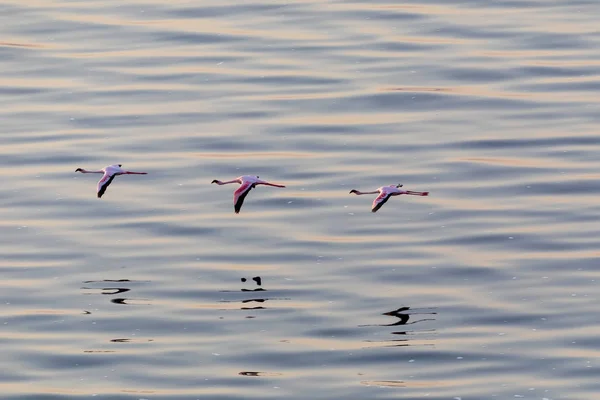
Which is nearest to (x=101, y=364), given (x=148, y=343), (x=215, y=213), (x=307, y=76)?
(x=148, y=343)

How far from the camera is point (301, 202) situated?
52.4 meters

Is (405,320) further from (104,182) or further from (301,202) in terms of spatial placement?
(104,182)

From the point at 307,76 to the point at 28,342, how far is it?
18.8 meters

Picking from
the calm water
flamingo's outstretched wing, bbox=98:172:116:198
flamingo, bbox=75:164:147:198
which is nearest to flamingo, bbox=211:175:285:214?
the calm water

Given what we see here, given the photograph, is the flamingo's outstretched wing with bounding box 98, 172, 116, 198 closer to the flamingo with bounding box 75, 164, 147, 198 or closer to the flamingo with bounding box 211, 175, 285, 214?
the flamingo with bounding box 75, 164, 147, 198

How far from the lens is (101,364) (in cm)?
4384

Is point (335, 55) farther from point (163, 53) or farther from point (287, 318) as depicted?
point (287, 318)

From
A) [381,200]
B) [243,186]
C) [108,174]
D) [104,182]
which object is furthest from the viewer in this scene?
[108,174]

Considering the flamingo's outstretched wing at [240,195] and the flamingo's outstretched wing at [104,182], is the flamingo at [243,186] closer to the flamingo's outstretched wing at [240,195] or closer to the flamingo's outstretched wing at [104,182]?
the flamingo's outstretched wing at [240,195]

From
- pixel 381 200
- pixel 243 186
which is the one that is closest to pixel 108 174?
pixel 243 186

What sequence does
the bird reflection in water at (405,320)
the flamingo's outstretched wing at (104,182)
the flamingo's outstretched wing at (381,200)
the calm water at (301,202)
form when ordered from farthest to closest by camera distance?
the flamingo's outstretched wing at (104,182) < the flamingo's outstretched wing at (381,200) < the bird reflection in water at (405,320) < the calm water at (301,202)

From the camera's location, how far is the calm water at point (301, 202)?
43.8 m

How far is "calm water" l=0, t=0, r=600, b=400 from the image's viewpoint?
4378cm

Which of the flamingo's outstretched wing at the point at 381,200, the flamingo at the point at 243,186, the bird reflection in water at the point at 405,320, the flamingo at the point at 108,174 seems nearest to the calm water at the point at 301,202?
the bird reflection in water at the point at 405,320
